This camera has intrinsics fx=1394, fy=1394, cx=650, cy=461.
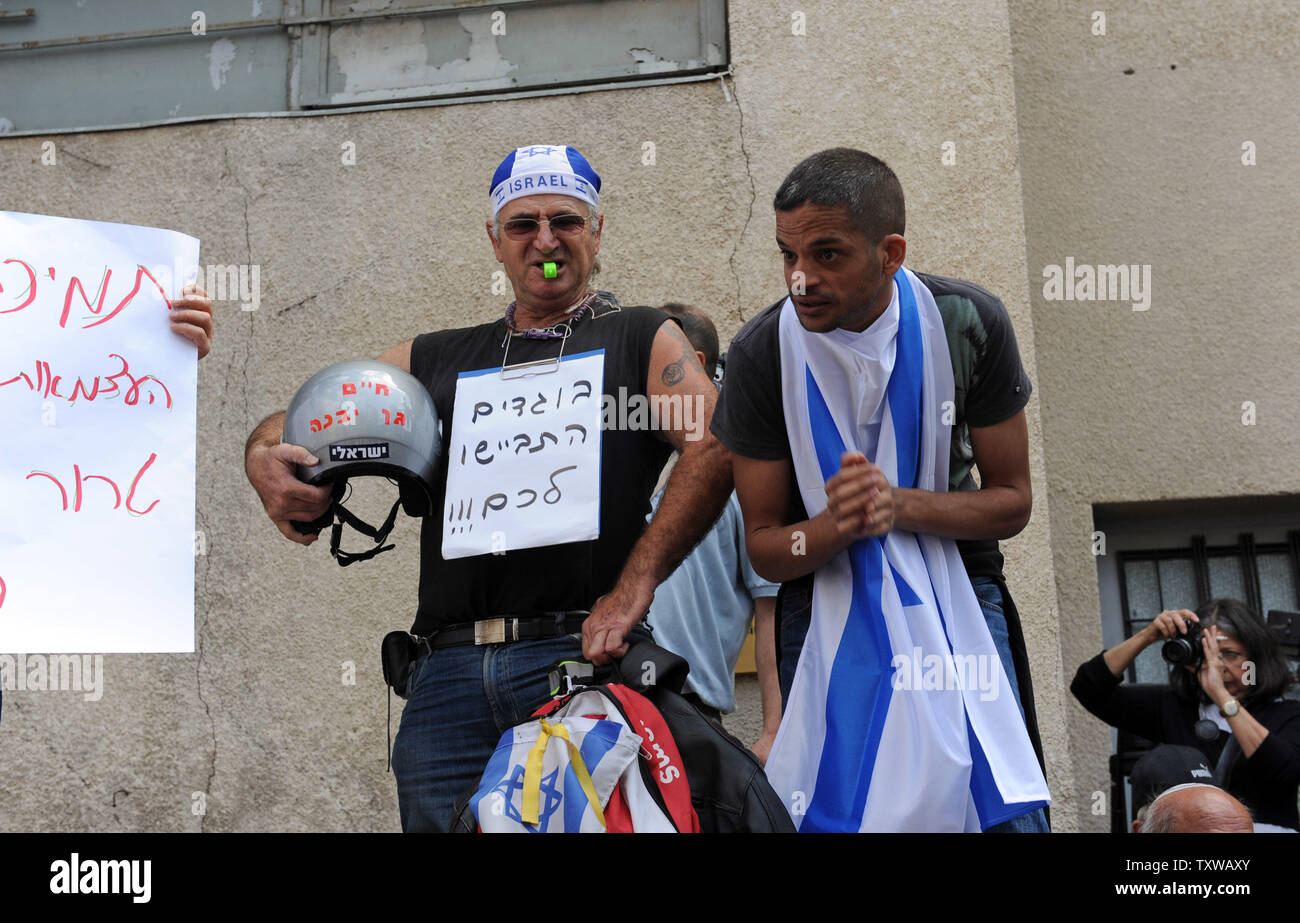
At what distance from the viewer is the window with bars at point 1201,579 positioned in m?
5.80

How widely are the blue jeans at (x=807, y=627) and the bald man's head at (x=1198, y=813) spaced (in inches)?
43.5

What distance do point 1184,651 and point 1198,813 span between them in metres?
1.05

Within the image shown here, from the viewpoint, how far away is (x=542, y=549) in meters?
2.92

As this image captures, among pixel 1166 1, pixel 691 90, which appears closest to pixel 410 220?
pixel 691 90

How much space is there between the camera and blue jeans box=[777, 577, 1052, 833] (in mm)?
2689

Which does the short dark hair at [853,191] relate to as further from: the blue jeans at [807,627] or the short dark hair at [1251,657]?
the short dark hair at [1251,657]

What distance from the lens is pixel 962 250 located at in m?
5.28

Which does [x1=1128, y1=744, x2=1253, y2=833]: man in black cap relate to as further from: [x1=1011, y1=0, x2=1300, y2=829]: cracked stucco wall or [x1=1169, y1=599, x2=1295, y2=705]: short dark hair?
[x1=1011, y1=0, x2=1300, y2=829]: cracked stucco wall
